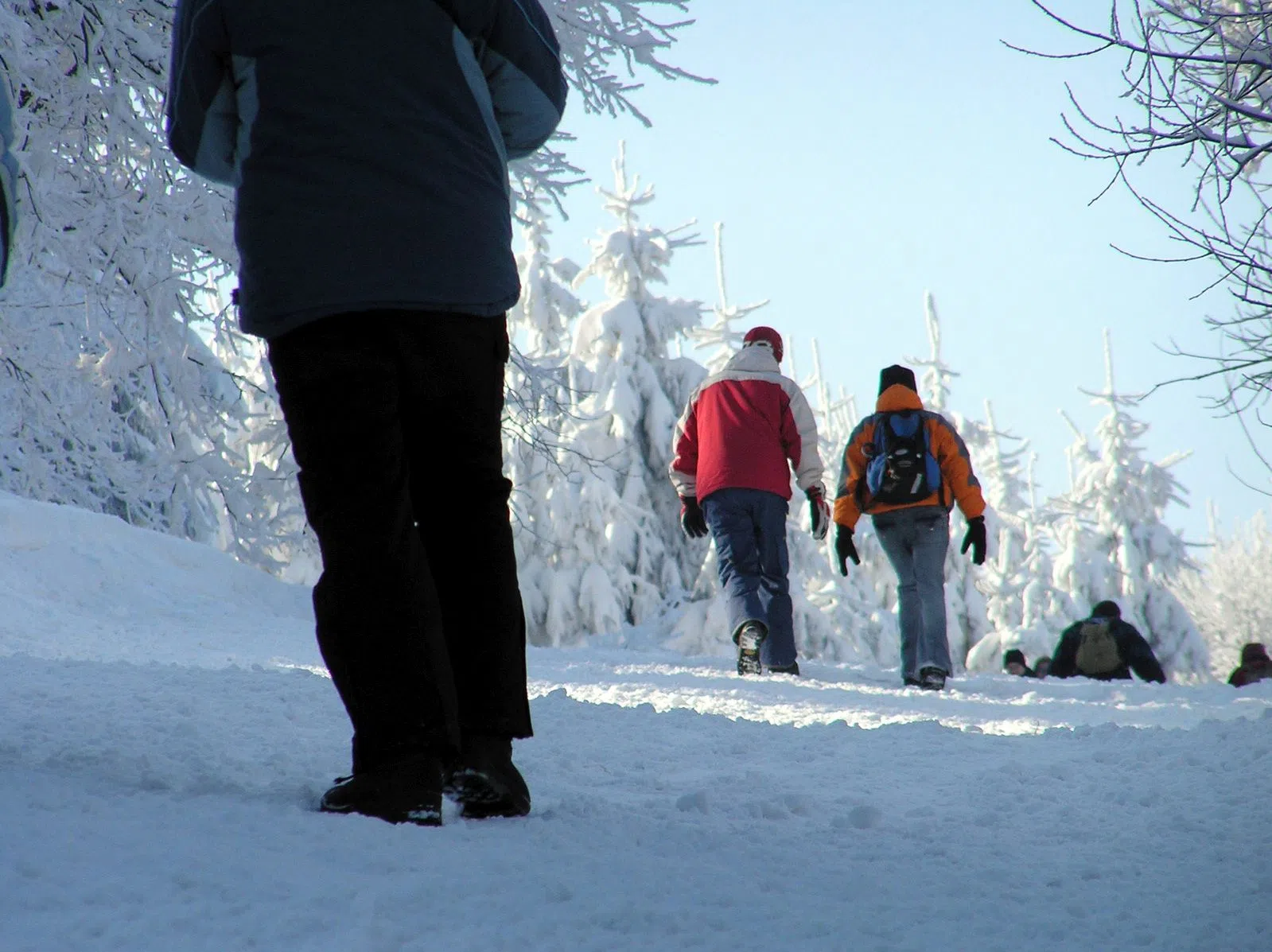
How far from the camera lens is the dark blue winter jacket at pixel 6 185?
193 cm

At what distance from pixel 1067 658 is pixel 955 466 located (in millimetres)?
4292

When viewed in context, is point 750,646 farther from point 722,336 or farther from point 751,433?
point 722,336

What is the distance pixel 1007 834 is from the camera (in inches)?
96.3

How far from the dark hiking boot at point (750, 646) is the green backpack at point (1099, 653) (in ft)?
16.0

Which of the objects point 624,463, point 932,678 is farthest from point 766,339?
point 624,463

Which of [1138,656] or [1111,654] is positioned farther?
[1111,654]

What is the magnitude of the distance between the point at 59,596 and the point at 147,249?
2416 mm

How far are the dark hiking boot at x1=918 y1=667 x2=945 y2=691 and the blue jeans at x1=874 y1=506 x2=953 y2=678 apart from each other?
28 mm

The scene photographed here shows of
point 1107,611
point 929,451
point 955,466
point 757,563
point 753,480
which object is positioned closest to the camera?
point 757,563

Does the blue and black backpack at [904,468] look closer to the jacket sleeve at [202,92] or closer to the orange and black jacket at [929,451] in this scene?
the orange and black jacket at [929,451]

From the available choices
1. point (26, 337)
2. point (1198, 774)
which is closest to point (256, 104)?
point (1198, 774)

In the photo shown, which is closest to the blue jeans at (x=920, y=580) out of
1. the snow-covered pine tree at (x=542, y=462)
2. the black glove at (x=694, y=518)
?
the black glove at (x=694, y=518)

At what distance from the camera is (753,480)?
23.0 ft

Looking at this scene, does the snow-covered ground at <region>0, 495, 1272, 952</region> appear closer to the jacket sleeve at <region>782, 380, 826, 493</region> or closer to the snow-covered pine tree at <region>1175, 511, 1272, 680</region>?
the jacket sleeve at <region>782, 380, 826, 493</region>
